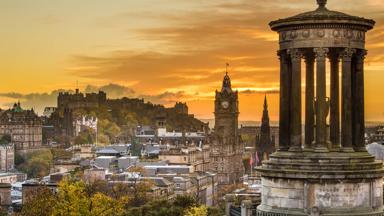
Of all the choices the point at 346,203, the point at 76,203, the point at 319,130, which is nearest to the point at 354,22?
the point at 319,130

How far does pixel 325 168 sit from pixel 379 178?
1779mm

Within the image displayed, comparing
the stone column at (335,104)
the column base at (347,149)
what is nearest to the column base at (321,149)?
the stone column at (335,104)

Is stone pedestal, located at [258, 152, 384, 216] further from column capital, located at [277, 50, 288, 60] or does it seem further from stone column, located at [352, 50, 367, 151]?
column capital, located at [277, 50, 288, 60]

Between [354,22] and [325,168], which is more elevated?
[354,22]

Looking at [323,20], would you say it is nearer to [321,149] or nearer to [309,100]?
[309,100]

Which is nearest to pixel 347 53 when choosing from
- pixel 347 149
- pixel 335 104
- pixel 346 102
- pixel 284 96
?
pixel 346 102

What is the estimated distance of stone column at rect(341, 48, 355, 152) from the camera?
27825 mm

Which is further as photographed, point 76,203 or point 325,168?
point 76,203

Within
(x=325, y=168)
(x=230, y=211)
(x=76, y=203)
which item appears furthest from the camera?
(x=76, y=203)

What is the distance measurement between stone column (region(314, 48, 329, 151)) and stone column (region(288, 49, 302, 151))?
1.50ft

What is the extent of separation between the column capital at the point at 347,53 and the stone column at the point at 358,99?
45cm

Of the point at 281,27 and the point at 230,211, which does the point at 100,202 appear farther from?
the point at 281,27

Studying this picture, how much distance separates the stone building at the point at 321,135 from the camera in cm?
2748

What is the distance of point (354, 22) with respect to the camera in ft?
90.8
